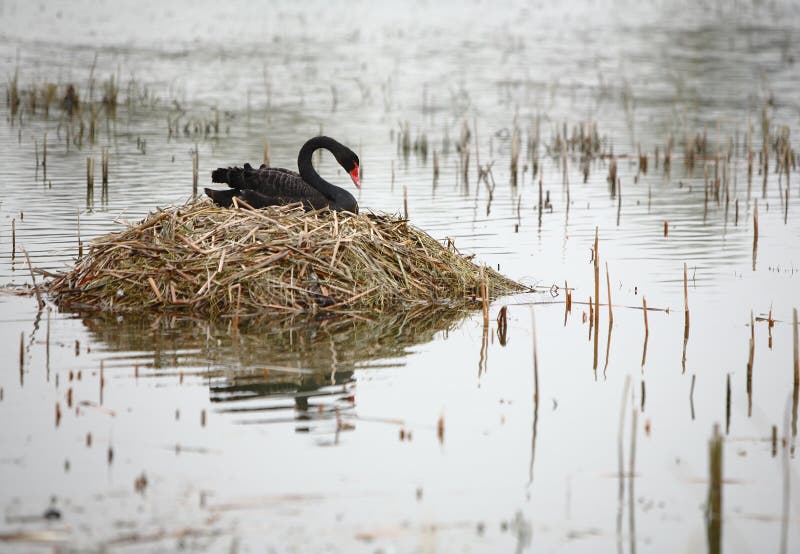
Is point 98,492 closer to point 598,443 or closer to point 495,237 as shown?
point 598,443

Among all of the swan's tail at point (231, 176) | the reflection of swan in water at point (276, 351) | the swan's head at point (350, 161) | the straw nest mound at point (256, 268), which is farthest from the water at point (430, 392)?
the swan's tail at point (231, 176)

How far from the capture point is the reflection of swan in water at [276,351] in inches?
321

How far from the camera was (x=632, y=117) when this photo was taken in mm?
29016

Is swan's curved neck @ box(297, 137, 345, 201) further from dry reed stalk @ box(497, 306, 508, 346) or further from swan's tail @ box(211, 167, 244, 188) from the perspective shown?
dry reed stalk @ box(497, 306, 508, 346)

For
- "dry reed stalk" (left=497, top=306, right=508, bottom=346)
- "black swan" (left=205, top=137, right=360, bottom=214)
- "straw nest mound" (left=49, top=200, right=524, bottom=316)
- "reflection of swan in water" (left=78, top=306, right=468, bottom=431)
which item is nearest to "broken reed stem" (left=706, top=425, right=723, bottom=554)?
"reflection of swan in water" (left=78, top=306, right=468, bottom=431)

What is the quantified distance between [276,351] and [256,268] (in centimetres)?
162

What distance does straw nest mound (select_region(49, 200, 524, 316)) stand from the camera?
10977mm

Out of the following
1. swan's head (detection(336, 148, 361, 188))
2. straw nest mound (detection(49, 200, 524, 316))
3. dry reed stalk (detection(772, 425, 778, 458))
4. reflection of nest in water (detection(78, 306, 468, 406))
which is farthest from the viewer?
swan's head (detection(336, 148, 361, 188))

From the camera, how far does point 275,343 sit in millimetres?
9859

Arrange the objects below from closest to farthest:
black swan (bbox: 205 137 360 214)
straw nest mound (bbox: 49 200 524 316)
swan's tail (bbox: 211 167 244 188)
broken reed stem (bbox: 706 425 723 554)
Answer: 1. broken reed stem (bbox: 706 425 723 554)
2. straw nest mound (bbox: 49 200 524 316)
3. black swan (bbox: 205 137 360 214)
4. swan's tail (bbox: 211 167 244 188)

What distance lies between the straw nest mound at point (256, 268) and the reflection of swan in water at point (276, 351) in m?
0.28

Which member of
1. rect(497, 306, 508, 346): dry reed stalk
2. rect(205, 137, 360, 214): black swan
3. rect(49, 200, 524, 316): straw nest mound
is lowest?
rect(497, 306, 508, 346): dry reed stalk

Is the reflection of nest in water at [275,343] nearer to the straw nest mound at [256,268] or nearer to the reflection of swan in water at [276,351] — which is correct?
the reflection of swan in water at [276,351]

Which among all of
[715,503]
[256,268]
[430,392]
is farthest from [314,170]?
[715,503]
